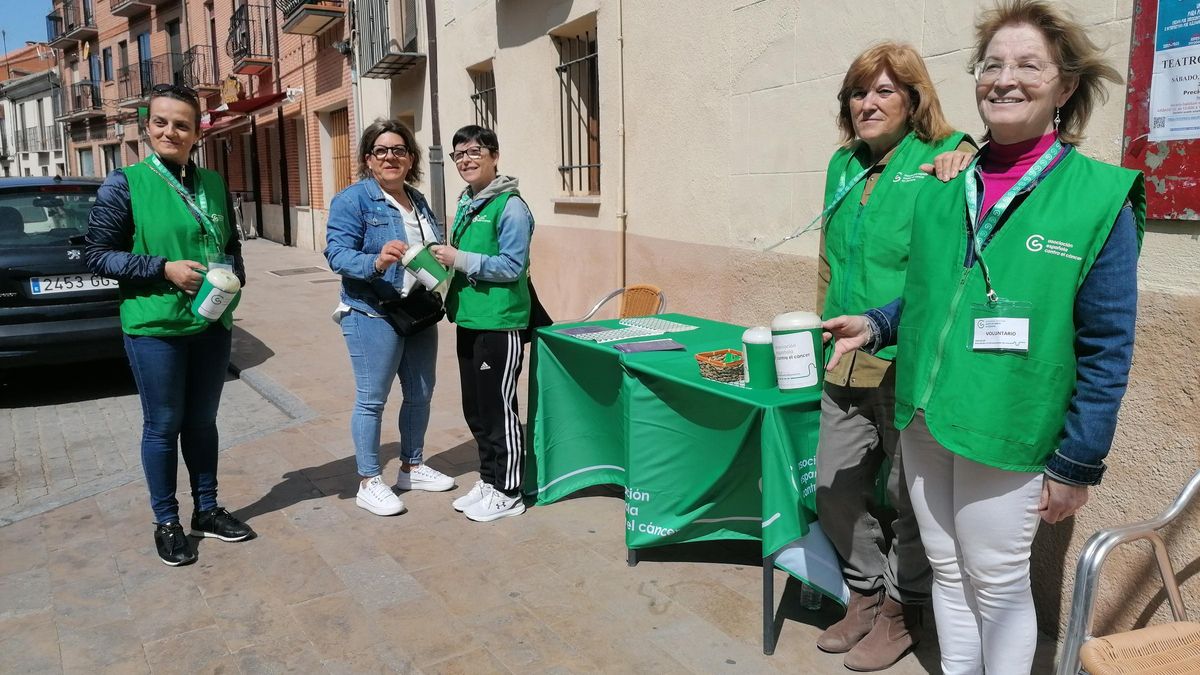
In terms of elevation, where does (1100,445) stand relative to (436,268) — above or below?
below

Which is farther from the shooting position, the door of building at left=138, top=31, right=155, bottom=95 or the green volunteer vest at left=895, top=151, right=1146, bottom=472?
the door of building at left=138, top=31, right=155, bottom=95

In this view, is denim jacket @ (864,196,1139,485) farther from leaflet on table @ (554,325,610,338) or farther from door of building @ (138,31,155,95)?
door of building @ (138,31,155,95)

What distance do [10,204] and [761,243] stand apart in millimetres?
5284

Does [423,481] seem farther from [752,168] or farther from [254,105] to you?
[254,105]

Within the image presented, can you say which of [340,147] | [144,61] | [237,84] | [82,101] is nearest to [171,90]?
[340,147]

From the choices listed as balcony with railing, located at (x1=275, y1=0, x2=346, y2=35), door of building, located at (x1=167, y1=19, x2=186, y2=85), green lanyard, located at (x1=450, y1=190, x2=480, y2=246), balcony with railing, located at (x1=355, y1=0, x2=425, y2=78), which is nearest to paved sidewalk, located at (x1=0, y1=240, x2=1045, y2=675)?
green lanyard, located at (x1=450, y1=190, x2=480, y2=246)

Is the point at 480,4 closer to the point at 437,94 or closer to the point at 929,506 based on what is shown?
the point at 437,94

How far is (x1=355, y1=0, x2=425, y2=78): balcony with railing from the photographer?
10547 millimetres

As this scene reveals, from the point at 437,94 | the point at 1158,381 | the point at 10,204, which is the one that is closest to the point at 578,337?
the point at 1158,381

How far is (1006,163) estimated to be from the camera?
1952 millimetres

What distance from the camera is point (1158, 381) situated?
2576 millimetres

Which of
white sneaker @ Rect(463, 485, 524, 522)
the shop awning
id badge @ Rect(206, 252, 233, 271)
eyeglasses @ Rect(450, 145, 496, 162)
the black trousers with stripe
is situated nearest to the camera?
id badge @ Rect(206, 252, 233, 271)

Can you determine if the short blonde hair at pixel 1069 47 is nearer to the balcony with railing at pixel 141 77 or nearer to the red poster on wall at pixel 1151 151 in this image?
the red poster on wall at pixel 1151 151

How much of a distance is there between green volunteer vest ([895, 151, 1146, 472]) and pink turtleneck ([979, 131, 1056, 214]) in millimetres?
57
